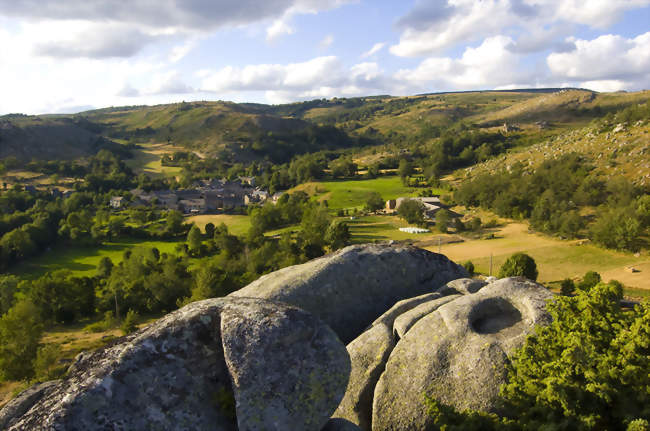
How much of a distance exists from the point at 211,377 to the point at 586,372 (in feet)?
25.4

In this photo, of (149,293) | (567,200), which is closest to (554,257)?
(567,200)

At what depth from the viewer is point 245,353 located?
7430 mm

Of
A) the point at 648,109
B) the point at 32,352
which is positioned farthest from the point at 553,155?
the point at 32,352

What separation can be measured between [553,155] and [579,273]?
65.8 m

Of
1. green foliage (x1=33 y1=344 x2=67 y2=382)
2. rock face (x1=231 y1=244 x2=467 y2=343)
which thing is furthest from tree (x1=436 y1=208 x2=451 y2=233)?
green foliage (x1=33 y1=344 x2=67 y2=382)

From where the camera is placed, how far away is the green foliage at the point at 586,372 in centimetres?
788

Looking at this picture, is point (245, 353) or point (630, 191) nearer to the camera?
point (245, 353)

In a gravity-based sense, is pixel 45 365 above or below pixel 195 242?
above

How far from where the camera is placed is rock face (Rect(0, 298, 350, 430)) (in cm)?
663

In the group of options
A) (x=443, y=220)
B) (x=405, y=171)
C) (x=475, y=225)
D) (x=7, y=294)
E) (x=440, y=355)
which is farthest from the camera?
(x=405, y=171)

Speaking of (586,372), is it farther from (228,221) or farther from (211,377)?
(228,221)

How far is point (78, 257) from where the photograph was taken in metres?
82.7

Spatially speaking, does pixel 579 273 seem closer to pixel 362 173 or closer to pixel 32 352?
pixel 32 352

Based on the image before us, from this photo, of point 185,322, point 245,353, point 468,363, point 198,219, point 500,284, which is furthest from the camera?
point 198,219
